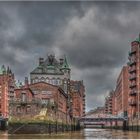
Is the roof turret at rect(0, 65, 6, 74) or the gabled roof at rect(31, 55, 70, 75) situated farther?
the roof turret at rect(0, 65, 6, 74)

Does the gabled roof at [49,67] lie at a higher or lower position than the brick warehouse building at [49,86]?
higher

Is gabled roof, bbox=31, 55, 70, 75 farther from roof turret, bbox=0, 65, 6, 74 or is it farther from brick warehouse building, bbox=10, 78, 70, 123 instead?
brick warehouse building, bbox=10, 78, 70, 123

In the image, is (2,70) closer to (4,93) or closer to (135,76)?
(4,93)

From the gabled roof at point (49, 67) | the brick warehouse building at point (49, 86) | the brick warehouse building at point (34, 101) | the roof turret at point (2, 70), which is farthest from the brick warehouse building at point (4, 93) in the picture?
the brick warehouse building at point (34, 101)

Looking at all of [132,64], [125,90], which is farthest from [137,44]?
[125,90]

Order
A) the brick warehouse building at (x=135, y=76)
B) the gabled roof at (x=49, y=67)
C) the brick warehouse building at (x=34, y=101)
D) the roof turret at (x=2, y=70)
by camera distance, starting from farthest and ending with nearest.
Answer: the roof turret at (x=2, y=70), the gabled roof at (x=49, y=67), the brick warehouse building at (x=135, y=76), the brick warehouse building at (x=34, y=101)

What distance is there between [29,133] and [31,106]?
5.52 m

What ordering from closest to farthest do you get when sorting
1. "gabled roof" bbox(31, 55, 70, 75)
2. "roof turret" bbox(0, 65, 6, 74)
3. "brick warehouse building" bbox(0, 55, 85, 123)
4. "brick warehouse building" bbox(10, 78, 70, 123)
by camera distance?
1. "brick warehouse building" bbox(10, 78, 70, 123)
2. "brick warehouse building" bbox(0, 55, 85, 123)
3. "gabled roof" bbox(31, 55, 70, 75)
4. "roof turret" bbox(0, 65, 6, 74)

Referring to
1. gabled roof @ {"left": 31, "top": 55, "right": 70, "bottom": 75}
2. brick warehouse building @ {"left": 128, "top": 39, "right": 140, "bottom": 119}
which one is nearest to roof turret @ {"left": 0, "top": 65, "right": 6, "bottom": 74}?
gabled roof @ {"left": 31, "top": 55, "right": 70, "bottom": 75}

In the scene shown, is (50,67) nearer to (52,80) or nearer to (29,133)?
(52,80)

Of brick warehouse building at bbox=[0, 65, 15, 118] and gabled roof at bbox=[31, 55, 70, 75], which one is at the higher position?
gabled roof at bbox=[31, 55, 70, 75]

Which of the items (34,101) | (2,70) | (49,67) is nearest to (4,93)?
(2,70)

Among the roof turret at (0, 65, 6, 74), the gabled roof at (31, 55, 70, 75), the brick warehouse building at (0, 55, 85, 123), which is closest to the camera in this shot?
the brick warehouse building at (0, 55, 85, 123)

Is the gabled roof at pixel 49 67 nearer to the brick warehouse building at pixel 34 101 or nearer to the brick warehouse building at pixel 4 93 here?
the brick warehouse building at pixel 4 93
